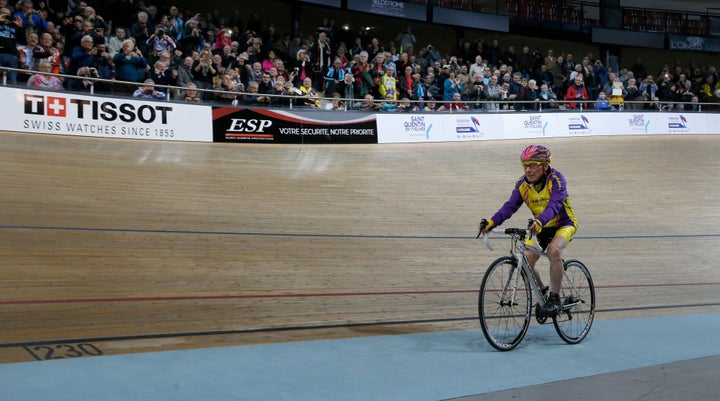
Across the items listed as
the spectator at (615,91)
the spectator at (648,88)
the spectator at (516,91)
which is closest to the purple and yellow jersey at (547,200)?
the spectator at (516,91)

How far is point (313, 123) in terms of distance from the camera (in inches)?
500

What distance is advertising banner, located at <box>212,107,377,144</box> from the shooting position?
39.0 ft

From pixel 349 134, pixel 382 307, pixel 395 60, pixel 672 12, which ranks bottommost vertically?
pixel 382 307

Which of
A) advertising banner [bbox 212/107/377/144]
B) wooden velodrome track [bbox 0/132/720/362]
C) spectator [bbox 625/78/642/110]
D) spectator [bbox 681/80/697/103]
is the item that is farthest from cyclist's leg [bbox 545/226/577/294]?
spectator [bbox 681/80/697/103]

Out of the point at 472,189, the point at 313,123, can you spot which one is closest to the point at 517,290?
the point at 472,189

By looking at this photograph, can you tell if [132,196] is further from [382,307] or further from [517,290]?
Result: [517,290]

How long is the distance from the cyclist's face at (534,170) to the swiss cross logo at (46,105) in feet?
26.3

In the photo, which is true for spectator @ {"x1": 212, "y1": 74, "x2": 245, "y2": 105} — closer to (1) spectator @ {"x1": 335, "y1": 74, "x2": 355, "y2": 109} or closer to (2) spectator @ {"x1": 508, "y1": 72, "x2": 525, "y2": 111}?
(1) spectator @ {"x1": 335, "y1": 74, "x2": 355, "y2": 109}

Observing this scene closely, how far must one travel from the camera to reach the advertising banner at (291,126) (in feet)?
39.0

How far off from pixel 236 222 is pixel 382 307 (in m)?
2.91

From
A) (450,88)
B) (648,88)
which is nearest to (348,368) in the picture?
(450,88)

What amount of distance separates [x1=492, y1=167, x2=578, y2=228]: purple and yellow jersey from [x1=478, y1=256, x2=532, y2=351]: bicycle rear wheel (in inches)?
11.8

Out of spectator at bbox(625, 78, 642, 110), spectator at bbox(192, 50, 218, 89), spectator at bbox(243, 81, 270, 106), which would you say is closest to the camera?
spectator at bbox(192, 50, 218, 89)

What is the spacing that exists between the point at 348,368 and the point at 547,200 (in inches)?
63.9
